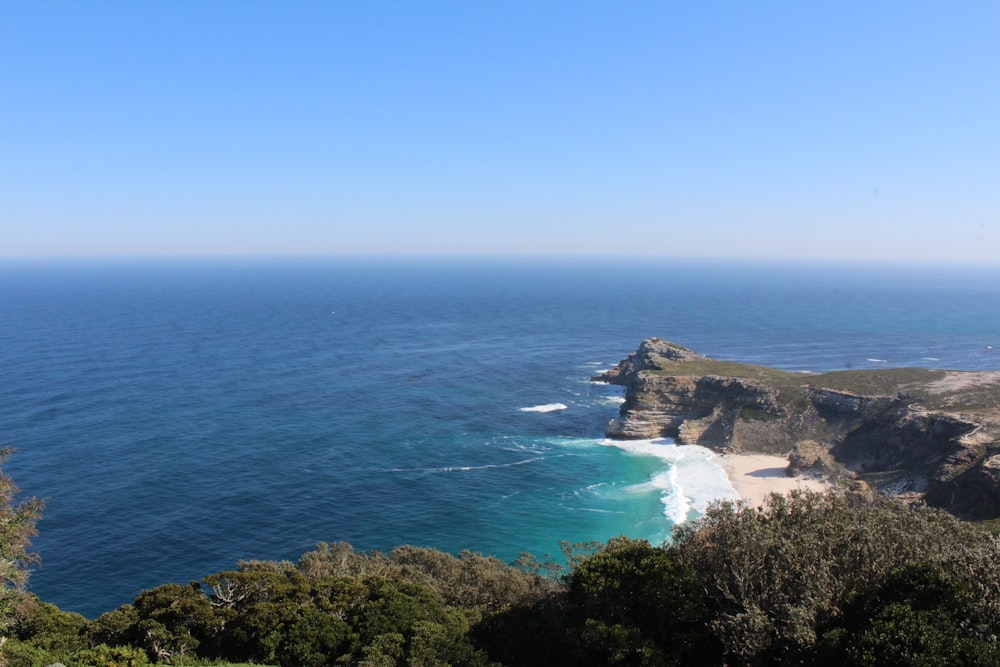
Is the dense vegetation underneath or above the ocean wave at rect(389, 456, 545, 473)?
above

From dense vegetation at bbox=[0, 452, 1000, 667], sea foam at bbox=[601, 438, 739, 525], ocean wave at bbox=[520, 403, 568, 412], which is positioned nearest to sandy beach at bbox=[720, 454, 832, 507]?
sea foam at bbox=[601, 438, 739, 525]

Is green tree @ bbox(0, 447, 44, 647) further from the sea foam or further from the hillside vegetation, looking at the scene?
the sea foam

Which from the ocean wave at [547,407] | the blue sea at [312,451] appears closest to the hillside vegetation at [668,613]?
the blue sea at [312,451]

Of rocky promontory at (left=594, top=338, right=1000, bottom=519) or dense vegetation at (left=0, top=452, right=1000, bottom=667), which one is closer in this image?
dense vegetation at (left=0, top=452, right=1000, bottom=667)

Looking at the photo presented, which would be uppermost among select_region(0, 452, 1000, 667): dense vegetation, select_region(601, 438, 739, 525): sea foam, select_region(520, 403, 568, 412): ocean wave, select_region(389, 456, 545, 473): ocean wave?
select_region(0, 452, 1000, 667): dense vegetation

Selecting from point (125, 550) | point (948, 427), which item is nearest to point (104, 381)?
point (125, 550)

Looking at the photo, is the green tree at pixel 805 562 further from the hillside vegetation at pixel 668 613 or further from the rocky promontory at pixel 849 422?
the rocky promontory at pixel 849 422
